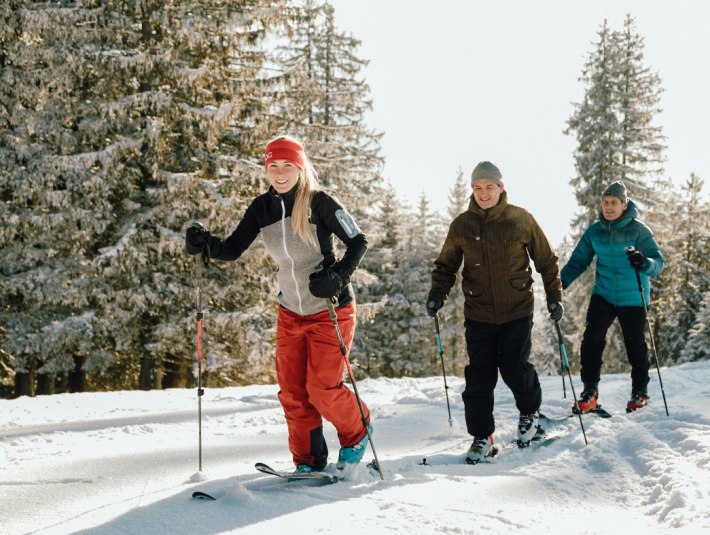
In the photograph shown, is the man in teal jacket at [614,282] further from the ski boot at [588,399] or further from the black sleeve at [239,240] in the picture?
the black sleeve at [239,240]

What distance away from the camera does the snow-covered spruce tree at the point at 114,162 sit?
13.1 metres

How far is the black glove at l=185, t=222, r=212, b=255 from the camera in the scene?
403cm

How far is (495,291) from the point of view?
15.6 feet

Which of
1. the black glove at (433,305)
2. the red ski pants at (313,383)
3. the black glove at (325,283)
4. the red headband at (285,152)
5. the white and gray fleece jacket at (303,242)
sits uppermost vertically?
the red headband at (285,152)

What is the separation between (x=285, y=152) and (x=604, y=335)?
4452 millimetres

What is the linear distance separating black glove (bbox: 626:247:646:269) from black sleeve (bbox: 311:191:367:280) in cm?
333

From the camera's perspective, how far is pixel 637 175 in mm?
24125

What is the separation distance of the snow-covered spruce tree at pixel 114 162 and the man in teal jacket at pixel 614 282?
823cm

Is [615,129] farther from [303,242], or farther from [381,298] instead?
[303,242]

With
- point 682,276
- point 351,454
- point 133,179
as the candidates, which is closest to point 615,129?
point 682,276

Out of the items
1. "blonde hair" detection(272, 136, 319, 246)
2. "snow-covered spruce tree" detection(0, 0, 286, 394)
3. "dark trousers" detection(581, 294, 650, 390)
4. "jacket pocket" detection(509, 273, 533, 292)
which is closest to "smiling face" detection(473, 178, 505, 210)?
"jacket pocket" detection(509, 273, 533, 292)

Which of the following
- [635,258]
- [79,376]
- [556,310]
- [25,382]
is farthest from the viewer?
[25,382]

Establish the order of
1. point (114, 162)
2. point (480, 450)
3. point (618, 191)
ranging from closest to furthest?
point (480, 450) → point (618, 191) → point (114, 162)

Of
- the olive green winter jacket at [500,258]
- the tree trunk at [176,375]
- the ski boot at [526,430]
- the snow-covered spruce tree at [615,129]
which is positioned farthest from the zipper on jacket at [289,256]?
the snow-covered spruce tree at [615,129]
